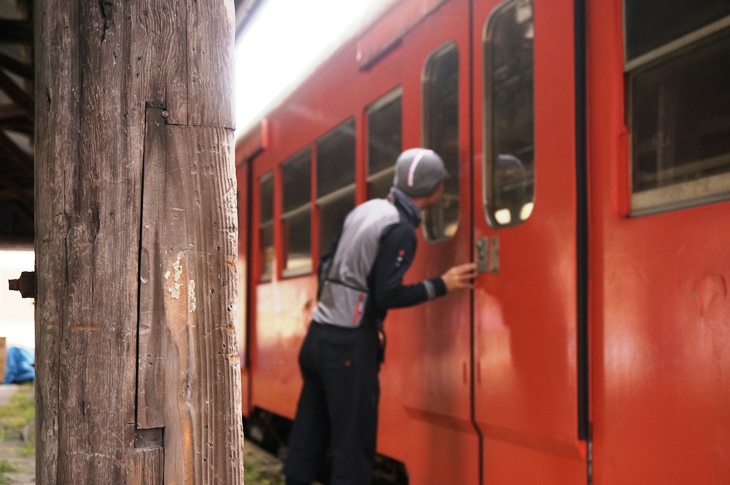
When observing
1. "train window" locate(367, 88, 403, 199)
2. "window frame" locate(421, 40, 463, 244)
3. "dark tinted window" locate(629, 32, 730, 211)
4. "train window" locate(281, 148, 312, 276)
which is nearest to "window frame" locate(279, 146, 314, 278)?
"train window" locate(281, 148, 312, 276)

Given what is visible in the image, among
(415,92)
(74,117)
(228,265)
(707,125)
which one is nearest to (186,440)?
(228,265)

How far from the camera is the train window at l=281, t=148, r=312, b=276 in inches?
229

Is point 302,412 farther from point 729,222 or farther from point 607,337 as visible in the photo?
point 729,222

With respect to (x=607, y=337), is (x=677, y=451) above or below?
below

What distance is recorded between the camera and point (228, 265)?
160 cm

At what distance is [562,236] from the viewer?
2.84 m

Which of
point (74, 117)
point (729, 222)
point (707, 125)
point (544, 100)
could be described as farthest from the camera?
point (544, 100)

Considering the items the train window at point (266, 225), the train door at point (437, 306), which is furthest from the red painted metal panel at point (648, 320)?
the train window at point (266, 225)

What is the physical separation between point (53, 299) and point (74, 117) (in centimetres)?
30

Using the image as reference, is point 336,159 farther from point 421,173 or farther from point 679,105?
point 679,105

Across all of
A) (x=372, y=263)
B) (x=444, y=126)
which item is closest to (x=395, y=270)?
(x=372, y=263)

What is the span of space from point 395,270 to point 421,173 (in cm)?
38

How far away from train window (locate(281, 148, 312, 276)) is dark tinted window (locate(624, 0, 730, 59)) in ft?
10.8

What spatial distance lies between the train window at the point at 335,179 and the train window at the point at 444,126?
102 centimetres
